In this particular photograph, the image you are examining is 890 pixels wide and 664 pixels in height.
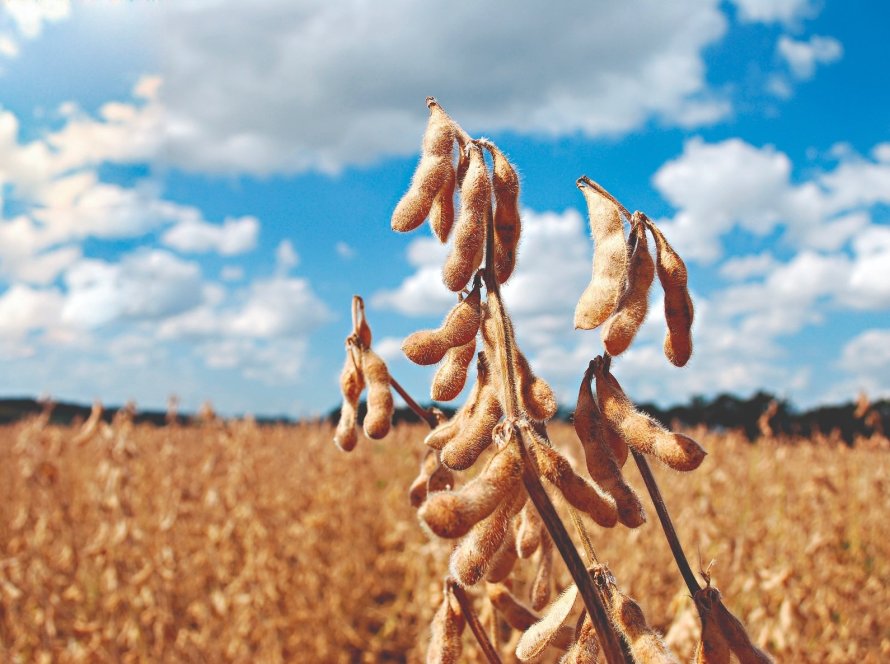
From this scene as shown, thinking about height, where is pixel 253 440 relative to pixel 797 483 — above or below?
above

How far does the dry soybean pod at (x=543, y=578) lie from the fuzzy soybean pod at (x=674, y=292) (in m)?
0.33

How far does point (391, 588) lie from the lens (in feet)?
19.9

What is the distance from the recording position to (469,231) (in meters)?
0.78

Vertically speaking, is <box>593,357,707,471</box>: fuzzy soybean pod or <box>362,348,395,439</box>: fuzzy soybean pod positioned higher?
<box>362,348,395,439</box>: fuzzy soybean pod

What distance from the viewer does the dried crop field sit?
3.60 meters

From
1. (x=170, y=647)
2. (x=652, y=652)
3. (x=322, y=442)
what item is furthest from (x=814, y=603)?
(x=322, y=442)

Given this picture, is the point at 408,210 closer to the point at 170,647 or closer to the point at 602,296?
the point at 602,296

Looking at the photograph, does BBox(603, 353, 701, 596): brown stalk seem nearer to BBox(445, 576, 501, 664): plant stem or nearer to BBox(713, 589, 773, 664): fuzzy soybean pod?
BBox(713, 589, 773, 664): fuzzy soybean pod

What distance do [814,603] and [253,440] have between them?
6145 millimetres

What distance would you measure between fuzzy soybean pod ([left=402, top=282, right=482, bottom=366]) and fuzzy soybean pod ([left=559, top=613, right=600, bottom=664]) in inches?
11.6

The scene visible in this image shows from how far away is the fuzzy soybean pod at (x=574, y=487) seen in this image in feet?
2.13

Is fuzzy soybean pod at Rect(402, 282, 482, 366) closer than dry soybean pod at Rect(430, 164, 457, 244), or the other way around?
fuzzy soybean pod at Rect(402, 282, 482, 366)

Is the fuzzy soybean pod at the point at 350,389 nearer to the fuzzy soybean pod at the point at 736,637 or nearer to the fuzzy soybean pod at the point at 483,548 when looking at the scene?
the fuzzy soybean pod at the point at 483,548

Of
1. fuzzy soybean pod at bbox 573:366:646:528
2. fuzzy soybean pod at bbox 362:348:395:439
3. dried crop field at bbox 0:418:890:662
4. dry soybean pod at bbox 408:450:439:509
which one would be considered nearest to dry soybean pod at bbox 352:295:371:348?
fuzzy soybean pod at bbox 362:348:395:439
